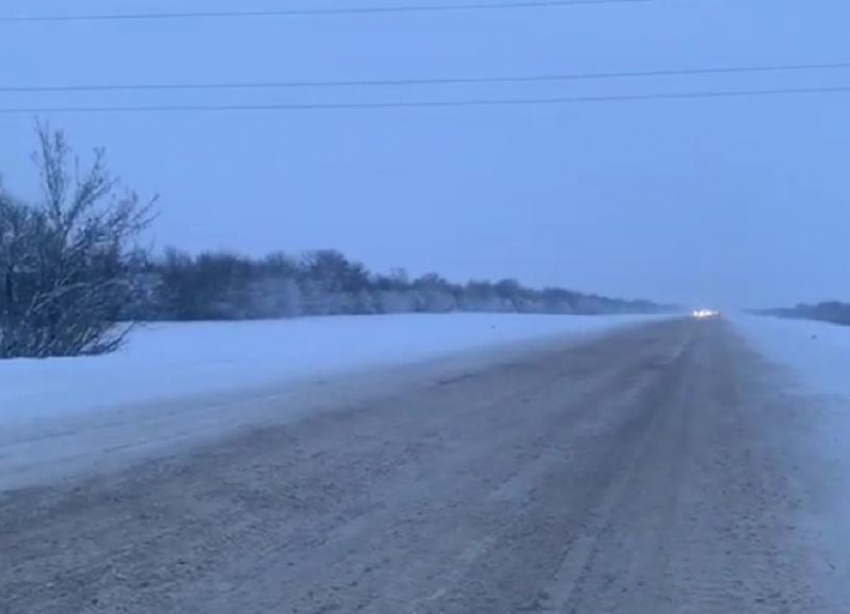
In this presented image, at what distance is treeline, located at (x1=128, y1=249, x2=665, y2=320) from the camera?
254 ft

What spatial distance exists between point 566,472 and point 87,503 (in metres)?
4.70

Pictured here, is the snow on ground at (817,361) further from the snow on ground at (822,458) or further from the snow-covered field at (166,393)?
the snow-covered field at (166,393)

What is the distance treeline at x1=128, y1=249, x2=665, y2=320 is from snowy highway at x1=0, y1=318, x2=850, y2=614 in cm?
2463

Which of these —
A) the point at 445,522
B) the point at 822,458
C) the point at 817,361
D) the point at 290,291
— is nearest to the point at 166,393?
the point at 822,458

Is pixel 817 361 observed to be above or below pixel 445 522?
above

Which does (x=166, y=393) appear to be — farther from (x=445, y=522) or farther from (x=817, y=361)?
(x=817, y=361)

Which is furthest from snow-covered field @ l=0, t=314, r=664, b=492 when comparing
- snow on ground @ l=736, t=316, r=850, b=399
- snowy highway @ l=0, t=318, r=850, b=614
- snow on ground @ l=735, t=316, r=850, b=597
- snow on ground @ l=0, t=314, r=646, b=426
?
snow on ground @ l=736, t=316, r=850, b=399

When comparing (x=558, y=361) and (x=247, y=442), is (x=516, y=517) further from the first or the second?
(x=558, y=361)

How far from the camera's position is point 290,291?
101 meters

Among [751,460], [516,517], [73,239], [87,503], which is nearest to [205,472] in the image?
[87,503]

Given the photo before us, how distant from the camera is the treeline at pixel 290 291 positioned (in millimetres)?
77438

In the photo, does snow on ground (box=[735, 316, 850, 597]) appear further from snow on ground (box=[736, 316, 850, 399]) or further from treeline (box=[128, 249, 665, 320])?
treeline (box=[128, 249, 665, 320])

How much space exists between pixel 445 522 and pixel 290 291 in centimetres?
9229

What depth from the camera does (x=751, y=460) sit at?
13133 mm
